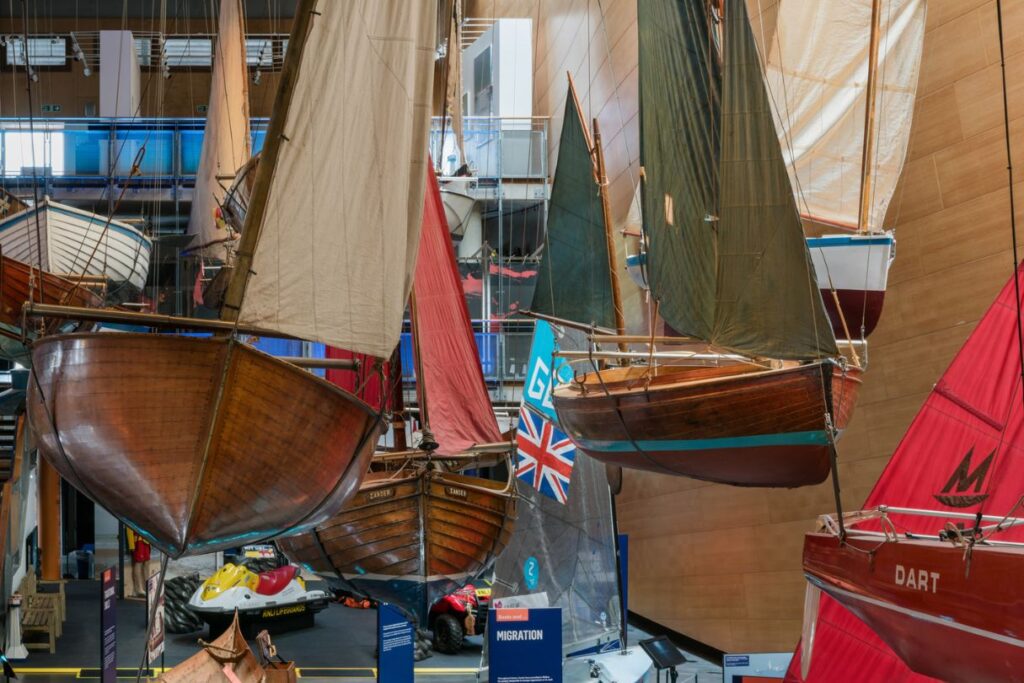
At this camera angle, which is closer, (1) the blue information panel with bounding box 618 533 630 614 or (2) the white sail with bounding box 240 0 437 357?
(2) the white sail with bounding box 240 0 437 357

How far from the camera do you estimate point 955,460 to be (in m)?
5.11

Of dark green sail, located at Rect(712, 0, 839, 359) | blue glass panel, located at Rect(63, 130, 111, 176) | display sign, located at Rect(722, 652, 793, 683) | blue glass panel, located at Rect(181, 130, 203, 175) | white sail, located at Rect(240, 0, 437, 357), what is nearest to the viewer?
white sail, located at Rect(240, 0, 437, 357)

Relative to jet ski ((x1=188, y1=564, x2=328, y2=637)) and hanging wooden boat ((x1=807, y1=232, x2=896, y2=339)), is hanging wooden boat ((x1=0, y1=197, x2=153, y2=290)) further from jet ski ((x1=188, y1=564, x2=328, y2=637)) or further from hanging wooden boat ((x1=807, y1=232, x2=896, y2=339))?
hanging wooden boat ((x1=807, y1=232, x2=896, y2=339))

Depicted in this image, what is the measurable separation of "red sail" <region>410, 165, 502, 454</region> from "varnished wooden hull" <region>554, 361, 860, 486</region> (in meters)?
1.69

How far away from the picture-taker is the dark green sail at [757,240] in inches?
207

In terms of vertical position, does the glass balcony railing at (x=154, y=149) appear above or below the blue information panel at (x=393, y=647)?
above

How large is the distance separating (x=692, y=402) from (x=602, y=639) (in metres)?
5.13

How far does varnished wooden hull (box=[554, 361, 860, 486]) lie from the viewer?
535 centimetres

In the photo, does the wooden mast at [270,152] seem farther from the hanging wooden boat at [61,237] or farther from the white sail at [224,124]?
the white sail at [224,124]

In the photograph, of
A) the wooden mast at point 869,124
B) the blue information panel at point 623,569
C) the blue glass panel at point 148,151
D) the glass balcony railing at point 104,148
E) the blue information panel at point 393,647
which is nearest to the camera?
the wooden mast at point 869,124

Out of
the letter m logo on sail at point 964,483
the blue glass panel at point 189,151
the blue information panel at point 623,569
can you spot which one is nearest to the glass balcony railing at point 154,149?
the blue glass panel at point 189,151

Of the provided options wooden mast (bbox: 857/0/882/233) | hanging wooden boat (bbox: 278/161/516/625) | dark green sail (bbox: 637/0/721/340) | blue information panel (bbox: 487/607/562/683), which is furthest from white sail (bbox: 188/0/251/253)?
wooden mast (bbox: 857/0/882/233)

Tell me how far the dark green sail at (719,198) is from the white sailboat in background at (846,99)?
1.88ft

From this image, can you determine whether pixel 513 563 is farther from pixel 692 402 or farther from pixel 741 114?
pixel 741 114
